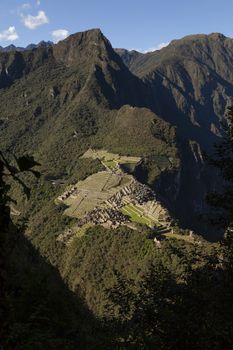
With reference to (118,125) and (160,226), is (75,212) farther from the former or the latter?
(118,125)

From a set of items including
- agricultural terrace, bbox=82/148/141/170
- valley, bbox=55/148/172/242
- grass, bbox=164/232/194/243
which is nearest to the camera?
grass, bbox=164/232/194/243

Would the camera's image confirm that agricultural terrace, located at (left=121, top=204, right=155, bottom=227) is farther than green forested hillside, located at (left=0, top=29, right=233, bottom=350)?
Yes

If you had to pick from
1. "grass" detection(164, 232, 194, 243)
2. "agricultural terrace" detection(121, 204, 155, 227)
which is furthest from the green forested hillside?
"agricultural terrace" detection(121, 204, 155, 227)

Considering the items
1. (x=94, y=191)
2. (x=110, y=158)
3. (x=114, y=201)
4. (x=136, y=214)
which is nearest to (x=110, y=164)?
(x=110, y=158)

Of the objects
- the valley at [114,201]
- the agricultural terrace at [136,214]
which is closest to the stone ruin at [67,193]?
the valley at [114,201]

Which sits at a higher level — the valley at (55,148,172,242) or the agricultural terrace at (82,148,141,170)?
the valley at (55,148,172,242)

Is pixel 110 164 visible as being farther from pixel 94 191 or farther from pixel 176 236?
pixel 176 236

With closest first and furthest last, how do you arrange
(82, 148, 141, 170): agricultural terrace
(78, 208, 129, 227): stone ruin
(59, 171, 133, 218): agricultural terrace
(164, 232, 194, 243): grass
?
(164, 232, 194, 243): grass, (78, 208, 129, 227): stone ruin, (59, 171, 133, 218): agricultural terrace, (82, 148, 141, 170): agricultural terrace

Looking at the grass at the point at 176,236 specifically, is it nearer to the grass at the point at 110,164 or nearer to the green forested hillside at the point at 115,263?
the green forested hillside at the point at 115,263

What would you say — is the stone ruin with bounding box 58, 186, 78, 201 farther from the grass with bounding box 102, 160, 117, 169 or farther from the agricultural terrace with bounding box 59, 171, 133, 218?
the grass with bounding box 102, 160, 117, 169

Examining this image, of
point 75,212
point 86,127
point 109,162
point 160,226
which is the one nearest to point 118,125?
point 86,127

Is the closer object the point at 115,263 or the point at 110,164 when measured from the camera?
the point at 115,263

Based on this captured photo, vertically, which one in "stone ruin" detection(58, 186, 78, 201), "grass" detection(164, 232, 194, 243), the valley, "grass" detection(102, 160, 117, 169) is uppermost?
"grass" detection(164, 232, 194, 243)
